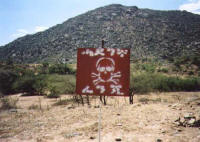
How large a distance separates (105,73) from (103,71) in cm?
6

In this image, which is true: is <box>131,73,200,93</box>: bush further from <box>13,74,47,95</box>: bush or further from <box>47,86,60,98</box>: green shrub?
<box>13,74,47,95</box>: bush

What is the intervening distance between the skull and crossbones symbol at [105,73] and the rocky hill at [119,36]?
131 feet

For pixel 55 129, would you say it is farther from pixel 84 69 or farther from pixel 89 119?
pixel 84 69

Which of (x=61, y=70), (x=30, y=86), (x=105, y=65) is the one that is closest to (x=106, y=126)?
(x=105, y=65)

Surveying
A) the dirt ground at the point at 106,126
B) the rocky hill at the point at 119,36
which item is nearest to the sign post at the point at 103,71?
the dirt ground at the point at 106,126

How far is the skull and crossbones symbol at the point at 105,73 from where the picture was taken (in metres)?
4.20

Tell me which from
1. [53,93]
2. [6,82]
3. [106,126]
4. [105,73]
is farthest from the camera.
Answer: [6,82]

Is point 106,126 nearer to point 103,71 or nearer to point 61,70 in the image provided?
point 103,71

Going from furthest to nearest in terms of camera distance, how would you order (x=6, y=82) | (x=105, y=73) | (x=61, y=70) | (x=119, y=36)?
(x=119, y=36) < (x=61, y=70) < (x=6, y=82) < (x=105, y=73)

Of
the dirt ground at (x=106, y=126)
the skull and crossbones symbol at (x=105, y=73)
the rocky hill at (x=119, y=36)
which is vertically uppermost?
the rocky hill at (x=119, y=36)

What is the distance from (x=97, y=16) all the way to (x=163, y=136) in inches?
2865

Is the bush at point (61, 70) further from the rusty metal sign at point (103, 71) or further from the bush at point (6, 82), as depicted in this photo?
the rusty metal sign at point (103, 71)

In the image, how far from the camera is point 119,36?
56.4m

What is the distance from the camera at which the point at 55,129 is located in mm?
6023
